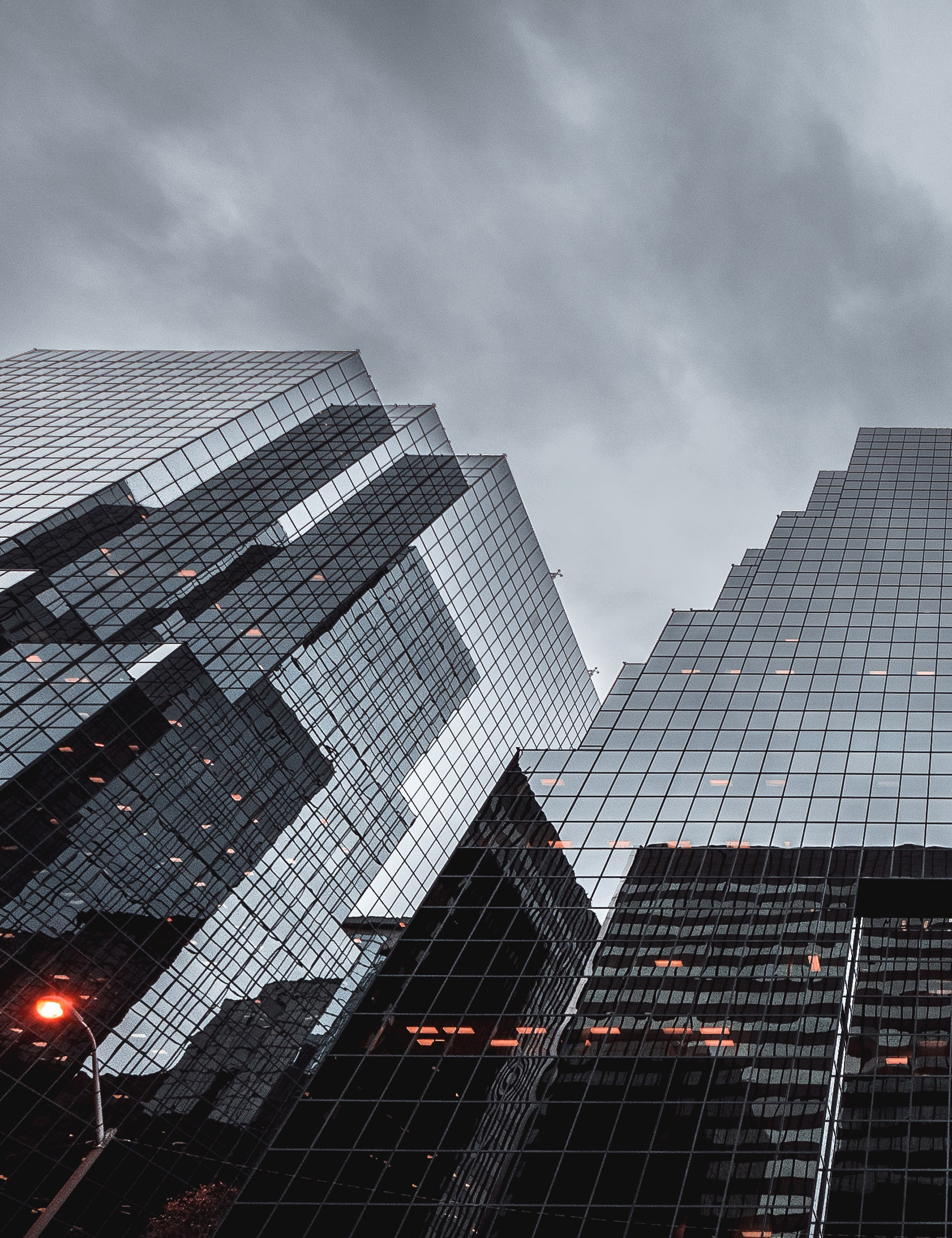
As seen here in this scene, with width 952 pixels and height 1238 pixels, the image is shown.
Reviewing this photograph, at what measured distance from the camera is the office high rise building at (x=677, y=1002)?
35.0 m

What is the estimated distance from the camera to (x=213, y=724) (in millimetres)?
73688

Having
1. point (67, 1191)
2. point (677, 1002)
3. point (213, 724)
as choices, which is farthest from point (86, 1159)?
point (213, 724)

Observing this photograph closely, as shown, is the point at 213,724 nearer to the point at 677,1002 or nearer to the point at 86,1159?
the point at 677,1002

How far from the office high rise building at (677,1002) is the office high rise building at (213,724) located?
841 inches

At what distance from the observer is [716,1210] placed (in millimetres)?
33344

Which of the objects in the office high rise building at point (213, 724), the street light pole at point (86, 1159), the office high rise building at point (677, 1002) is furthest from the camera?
the office high rise building at point (213, 724)

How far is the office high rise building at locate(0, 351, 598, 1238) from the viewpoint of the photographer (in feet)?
196

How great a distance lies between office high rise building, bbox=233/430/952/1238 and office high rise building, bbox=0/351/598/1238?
21362mm

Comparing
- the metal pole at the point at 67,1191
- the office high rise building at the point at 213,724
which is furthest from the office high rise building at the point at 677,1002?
the metal pole at the point at 67,1191

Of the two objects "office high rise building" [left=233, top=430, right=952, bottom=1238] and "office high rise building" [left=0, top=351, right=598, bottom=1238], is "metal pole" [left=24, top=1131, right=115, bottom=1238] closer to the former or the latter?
"office high rise building" [left=233, top=430, right=952, bottom=1238]

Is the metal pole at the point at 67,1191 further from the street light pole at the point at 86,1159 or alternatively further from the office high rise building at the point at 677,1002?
the office high rise building at the point at 677,1002

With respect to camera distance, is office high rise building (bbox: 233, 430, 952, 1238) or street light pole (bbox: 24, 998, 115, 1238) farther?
office high rise building (bbox: 233, 430, 952, 1238)

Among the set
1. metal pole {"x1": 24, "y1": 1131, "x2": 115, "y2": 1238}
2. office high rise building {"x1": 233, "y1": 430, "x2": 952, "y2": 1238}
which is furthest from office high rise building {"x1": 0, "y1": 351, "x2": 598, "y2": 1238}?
metal pole {"x1": 24, "y1": 1131, "x2": 115, "y2": 1238}

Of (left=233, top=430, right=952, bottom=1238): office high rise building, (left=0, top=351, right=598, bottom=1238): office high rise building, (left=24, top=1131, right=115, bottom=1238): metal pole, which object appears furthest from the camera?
(left=0, top=351, right=598, bottom=1238): office high rise building
